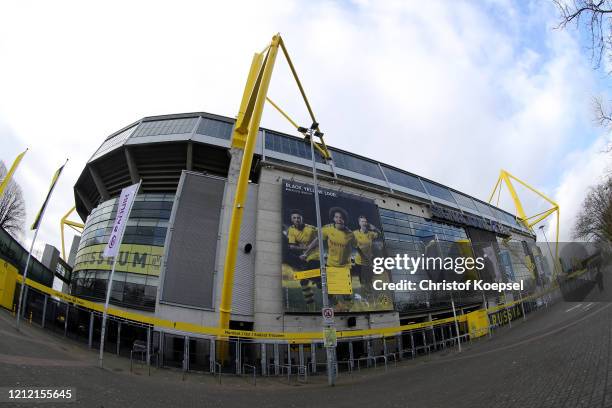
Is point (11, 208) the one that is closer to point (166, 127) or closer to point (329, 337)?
point (166, 127)

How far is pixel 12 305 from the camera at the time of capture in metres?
17.9

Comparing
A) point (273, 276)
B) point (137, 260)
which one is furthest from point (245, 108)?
point (137, 260)

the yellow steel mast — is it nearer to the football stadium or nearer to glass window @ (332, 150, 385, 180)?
the football stadium

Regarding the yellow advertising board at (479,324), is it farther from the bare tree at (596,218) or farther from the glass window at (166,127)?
the glass window at (166,127)

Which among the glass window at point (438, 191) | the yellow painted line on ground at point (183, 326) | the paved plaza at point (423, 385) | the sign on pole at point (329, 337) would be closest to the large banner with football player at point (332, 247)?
the yellow painted line on ground at point (183, 326)

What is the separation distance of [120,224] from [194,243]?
859cm

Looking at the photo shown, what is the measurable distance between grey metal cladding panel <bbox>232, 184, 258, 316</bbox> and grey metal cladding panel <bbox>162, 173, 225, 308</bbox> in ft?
6.12

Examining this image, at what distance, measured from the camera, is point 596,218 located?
40.5 meters

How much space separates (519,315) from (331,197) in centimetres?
3042

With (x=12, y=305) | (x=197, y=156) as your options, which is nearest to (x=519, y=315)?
(x=197, y=156)

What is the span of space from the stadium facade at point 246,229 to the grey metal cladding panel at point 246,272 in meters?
0.08

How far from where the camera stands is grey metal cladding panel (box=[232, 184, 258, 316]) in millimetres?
21953

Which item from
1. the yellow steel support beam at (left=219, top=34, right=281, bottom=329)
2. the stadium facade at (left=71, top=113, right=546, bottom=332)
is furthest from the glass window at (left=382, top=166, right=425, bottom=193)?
the yellow steel support beam at (left=219, top=34, right=281, bottom=329)

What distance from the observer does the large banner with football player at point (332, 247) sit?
23.1 metres
